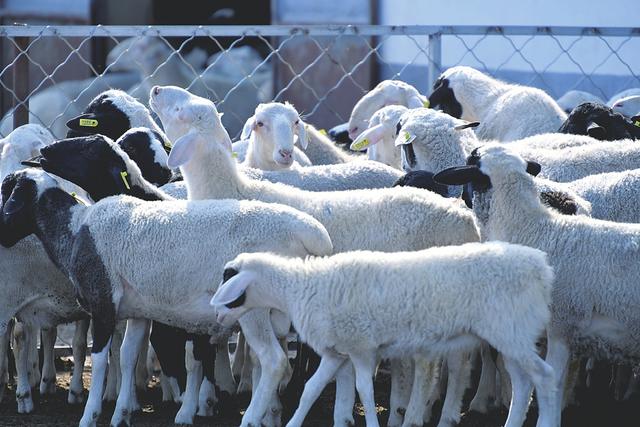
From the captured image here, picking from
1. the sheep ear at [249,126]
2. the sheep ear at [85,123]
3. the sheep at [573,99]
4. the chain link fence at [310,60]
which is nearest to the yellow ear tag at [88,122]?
the sheep ear at [85,123]

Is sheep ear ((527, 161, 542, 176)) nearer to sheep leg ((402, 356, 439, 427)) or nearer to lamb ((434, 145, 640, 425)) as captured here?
lamb ((434, 145, 640, 425))

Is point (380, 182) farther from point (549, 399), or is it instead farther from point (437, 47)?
point (549, 399)

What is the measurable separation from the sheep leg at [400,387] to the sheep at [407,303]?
29.0 inches

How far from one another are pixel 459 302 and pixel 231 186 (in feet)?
5.75

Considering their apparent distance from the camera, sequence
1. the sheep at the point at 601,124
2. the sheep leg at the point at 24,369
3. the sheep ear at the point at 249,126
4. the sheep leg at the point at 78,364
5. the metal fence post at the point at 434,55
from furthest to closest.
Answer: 1. the metal fence post at the point at 434,55
2. the sheep at the point at 601,124
3. the sheep ear at the point at 249,126
4. the sheep leg at the point at 78,364
5. the sheep leg at the point at 24,369

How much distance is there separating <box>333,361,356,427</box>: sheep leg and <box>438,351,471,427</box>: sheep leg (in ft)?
1.34

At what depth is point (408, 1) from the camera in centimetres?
1252

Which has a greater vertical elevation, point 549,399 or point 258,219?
point 258,219

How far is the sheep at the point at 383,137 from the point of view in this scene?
313 inches

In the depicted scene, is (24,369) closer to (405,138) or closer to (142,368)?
(142,368)

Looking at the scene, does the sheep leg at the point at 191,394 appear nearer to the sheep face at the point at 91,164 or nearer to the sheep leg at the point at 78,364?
the sheep leg at the point at 78,364

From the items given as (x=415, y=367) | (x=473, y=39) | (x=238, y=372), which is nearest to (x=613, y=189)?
(x=415, y=367)

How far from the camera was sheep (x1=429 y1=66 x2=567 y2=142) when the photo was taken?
8.70m

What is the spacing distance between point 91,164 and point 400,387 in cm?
185
